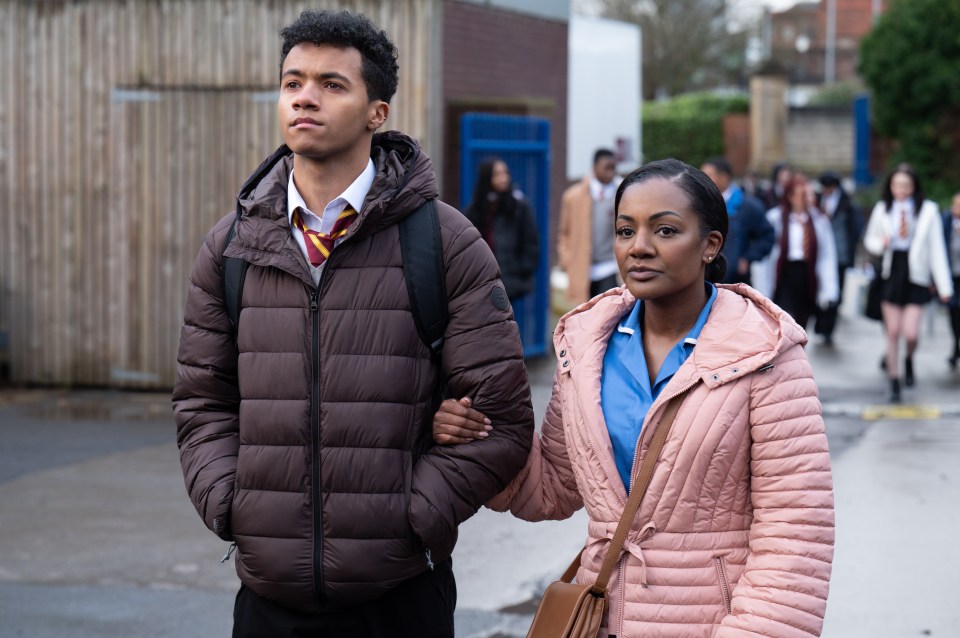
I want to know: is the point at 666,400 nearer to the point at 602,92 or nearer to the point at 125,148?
the point at 125,148

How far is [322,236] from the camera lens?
10.3ft

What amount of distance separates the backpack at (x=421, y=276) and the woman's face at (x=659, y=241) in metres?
0.40

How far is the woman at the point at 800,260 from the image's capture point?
12.8 m

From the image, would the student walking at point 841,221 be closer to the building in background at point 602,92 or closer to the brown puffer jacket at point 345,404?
the building in background at point 602,92

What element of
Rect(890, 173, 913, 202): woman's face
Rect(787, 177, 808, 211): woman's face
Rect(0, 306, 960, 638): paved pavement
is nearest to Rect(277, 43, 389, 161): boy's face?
Rect(0, 306, 960, 638): paved pavement

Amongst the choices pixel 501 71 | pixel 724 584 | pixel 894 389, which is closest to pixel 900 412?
pixel 894 389

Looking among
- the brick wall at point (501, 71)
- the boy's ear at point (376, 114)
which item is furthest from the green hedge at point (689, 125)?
the boy's ear at point (376, 114)

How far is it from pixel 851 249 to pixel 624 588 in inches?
547

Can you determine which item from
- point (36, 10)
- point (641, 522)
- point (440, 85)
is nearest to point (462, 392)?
point (641, 522)

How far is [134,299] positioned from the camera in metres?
11.3

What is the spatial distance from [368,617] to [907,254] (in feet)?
30.5

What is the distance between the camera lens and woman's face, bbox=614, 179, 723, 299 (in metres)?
2.96

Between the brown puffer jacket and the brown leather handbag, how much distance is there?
1.04 feet

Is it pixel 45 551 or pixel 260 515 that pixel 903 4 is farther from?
pixel 260 515
